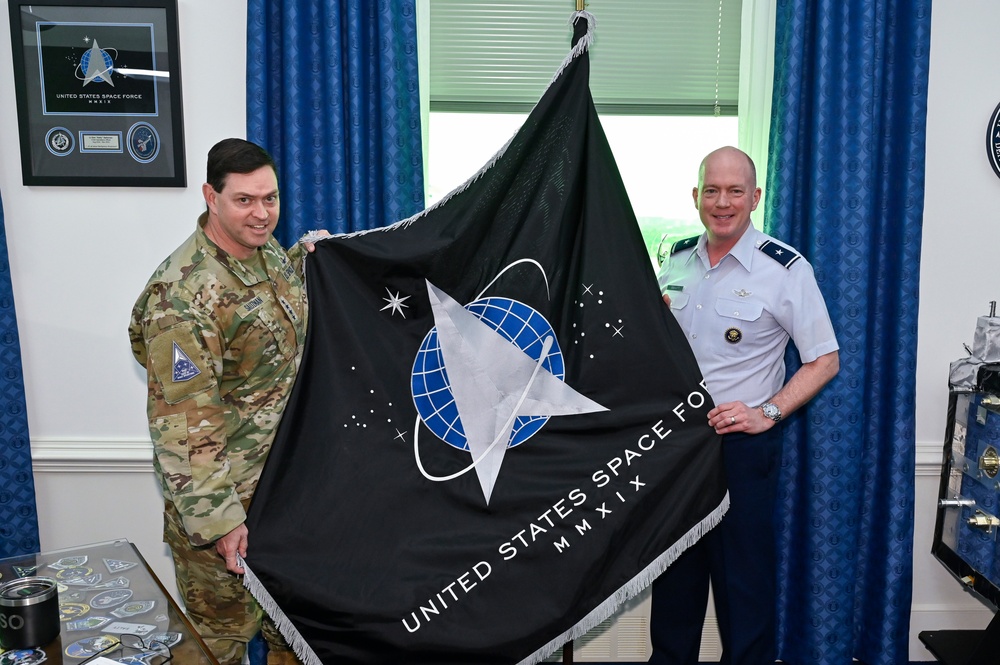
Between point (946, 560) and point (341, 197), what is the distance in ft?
7.96

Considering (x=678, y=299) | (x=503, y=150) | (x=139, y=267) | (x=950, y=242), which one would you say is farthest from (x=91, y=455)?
(x=950, y=242)

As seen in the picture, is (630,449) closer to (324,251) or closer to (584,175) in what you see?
(584,175)

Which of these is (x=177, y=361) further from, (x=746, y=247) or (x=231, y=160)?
(x=746, y=247)

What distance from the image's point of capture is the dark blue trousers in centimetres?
218

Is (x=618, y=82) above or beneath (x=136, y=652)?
above

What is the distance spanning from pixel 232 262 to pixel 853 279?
→ 1.92m

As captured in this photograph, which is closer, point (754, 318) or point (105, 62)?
point (754, 318)

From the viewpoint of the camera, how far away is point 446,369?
1978mm

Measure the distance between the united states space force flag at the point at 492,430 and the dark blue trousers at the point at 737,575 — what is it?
302 mm

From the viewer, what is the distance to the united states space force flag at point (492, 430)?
1802mm

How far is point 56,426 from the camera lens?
262cm

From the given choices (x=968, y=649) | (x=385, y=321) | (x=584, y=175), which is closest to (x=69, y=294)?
(x=385, y=321)

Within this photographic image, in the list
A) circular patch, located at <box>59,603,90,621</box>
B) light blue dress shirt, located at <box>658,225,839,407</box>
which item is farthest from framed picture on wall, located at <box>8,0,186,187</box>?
light blue dress shirt, located at <box>658,225,839,407</box>

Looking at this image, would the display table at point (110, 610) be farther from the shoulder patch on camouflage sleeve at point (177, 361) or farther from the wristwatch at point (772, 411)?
the wristwatch at point (772, 411)
